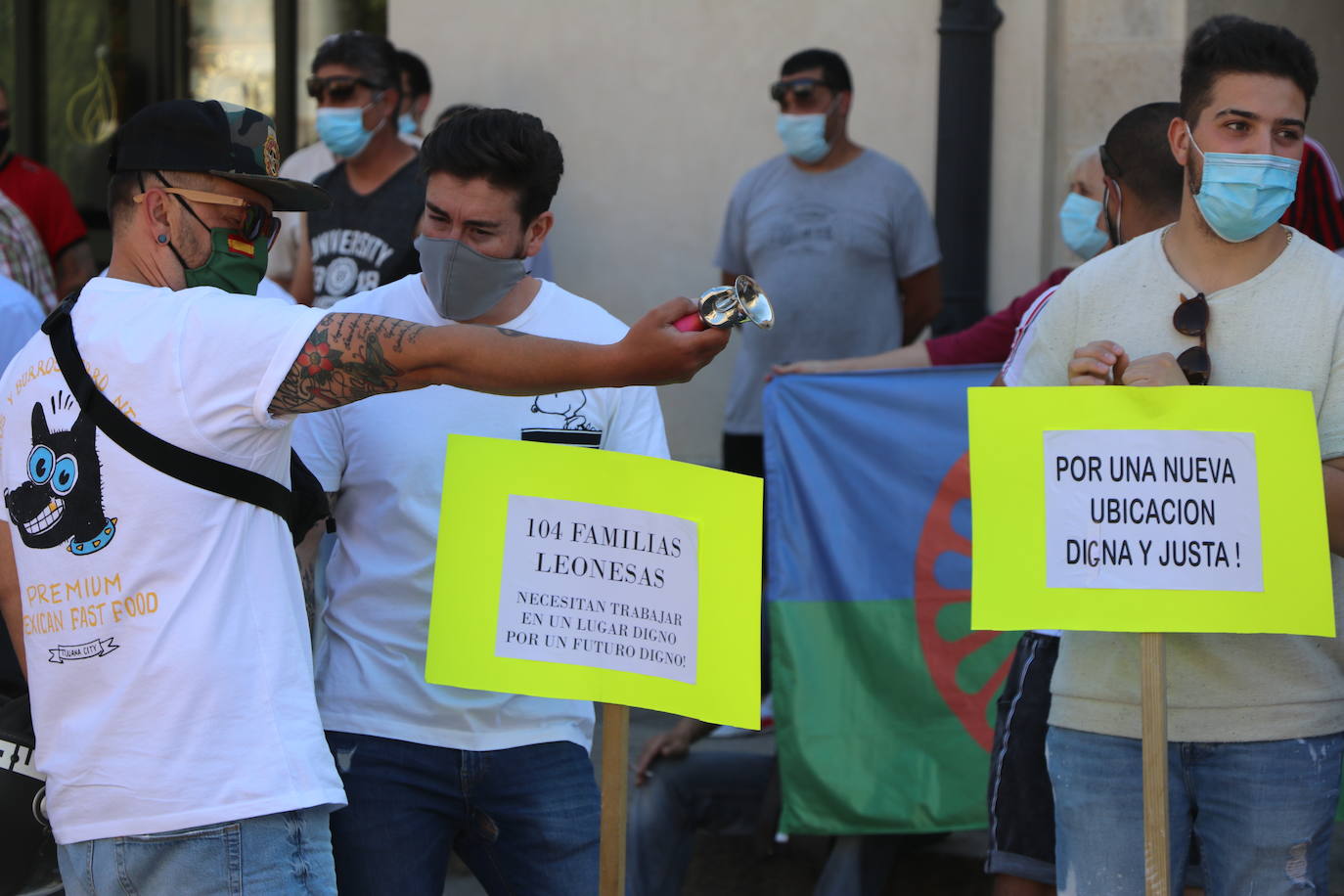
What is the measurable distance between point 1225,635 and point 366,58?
392 cm

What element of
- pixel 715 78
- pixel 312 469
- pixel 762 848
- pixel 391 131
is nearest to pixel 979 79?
pixel 715 78

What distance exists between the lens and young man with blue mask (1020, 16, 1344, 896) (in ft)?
8.64

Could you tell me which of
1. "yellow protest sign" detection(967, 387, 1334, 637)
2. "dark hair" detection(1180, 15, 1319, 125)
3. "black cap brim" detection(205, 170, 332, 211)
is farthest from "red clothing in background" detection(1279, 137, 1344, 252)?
"black cap brim" detection(205, 170, 332, 211)

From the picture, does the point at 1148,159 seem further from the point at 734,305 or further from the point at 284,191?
the point at 284,191

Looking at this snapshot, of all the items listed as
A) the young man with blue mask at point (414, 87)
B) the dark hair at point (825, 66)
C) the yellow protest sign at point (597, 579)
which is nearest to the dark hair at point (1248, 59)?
the yellow protest sign at point (597, 579)

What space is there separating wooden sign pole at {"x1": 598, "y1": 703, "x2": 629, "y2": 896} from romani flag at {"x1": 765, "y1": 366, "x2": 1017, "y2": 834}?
2.00 metres

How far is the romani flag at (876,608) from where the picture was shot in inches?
176

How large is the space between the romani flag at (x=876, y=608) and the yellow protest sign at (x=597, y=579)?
200 centimetres

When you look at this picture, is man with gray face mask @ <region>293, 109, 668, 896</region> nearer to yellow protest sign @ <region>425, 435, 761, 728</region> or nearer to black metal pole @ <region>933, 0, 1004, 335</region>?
yellow protest sign @ <region>425, 435, 761, 728</region>

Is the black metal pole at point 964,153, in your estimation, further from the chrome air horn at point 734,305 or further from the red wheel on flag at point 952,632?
the chrome air horn at point 734,305

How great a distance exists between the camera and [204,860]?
7.38ft

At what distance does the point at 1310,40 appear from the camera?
6.24m

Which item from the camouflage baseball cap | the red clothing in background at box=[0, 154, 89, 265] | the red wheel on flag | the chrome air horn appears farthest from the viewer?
the red clothing in background at box=[0, 154, 89, 265]

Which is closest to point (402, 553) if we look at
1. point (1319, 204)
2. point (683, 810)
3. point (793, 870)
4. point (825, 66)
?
point (683, 810)
